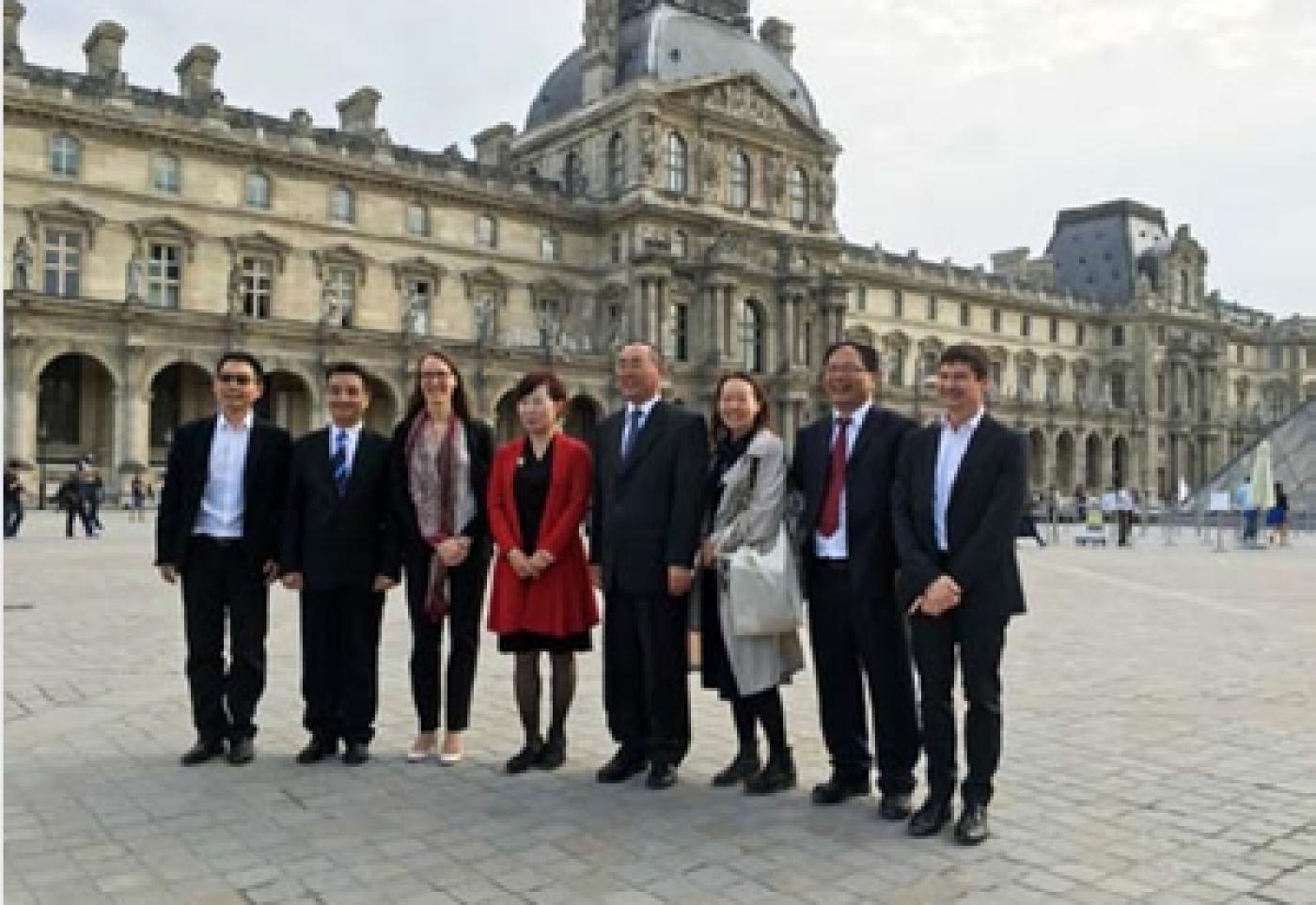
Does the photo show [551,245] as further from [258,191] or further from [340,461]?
[340,461]

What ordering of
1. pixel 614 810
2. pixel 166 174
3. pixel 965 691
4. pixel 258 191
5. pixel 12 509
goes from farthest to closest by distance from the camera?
pixel 258 191
pixel 166 174
pixel 12 509
pixel 614 810
pixel 965 691

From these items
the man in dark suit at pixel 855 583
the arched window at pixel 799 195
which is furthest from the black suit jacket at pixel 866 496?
the arched window at pixel 799 195

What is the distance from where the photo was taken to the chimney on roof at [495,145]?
53.0 m

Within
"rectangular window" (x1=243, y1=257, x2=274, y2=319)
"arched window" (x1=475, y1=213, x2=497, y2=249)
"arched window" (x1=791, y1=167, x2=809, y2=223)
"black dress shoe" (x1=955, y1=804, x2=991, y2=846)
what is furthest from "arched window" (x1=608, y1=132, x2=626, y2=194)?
"black dress shoe" (x1=955, y1=804, x2=991, y2=846)

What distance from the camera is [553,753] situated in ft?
19.7

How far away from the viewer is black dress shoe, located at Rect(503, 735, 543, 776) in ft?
19.2

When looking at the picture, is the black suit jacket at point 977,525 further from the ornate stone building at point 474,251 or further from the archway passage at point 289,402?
the archway passage at point 289,402

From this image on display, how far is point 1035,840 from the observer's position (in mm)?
4715

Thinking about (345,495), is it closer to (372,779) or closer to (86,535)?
(372,779)

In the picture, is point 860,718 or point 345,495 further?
point 345,495

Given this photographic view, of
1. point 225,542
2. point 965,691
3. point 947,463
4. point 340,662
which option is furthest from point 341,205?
point 965,691

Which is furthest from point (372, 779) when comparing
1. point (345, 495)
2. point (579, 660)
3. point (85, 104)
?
point (85, 104)

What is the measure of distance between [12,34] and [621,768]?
39.6 metres

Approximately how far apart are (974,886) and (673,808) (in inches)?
60.8
